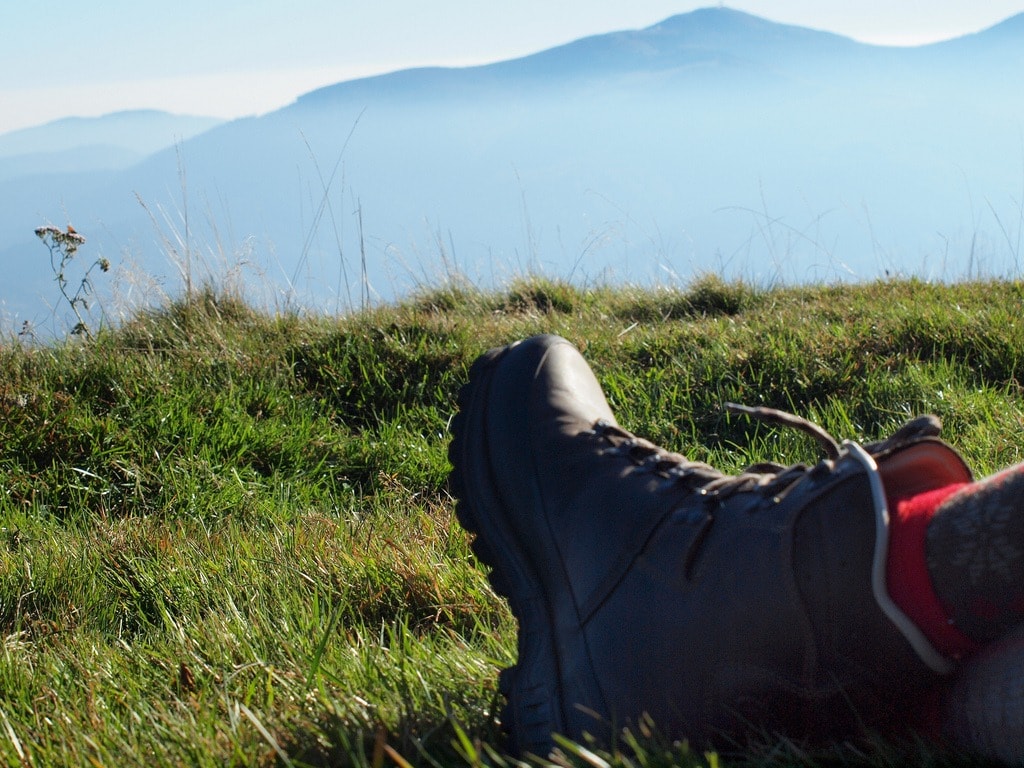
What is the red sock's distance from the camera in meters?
1.05

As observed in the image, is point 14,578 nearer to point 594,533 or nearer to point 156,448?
point 156,448

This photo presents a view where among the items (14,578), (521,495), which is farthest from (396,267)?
(521,495)

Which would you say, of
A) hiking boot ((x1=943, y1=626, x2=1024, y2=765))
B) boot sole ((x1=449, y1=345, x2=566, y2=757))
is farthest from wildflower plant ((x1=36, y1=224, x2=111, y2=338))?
hiking boot ((x1=943, y1=626, x2=1024, y2=765))

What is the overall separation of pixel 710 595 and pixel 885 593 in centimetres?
23

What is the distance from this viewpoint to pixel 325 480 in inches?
114

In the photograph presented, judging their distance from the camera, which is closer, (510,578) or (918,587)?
(918,587)

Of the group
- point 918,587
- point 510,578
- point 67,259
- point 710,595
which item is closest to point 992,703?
point 918,587

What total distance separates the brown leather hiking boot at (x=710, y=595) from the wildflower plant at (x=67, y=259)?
350 cm

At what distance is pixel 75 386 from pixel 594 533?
2.57 m

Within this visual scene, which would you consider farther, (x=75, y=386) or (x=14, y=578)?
(x=75, y=386)

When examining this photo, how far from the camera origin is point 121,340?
3799mm

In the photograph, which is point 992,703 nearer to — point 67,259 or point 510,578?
point 510,578

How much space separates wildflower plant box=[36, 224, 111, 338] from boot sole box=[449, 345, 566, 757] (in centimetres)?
311

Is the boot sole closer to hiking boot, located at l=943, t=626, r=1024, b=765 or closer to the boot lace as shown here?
the boot lace
